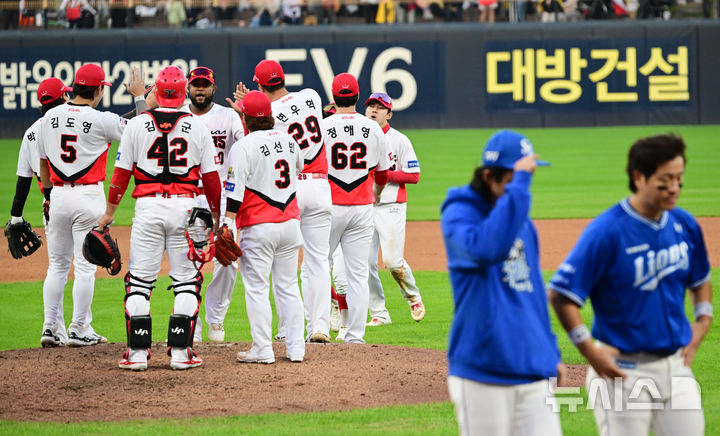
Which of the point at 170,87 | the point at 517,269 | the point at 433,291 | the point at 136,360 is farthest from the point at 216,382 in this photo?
the point at 433,291

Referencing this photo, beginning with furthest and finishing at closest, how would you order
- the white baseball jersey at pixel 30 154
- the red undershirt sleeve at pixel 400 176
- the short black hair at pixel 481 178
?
1. the red undershirt sleeve at pixel 400 176
2. the white baseball jersey at pixel 30 154
3. the short black hair at pixel 481 178

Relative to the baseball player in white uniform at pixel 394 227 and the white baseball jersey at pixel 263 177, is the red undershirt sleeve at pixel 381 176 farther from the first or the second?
the white baseball jersey at pixel 263 177

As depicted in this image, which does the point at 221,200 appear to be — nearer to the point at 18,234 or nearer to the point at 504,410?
the point at 18,234

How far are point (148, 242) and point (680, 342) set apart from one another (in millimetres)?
4314

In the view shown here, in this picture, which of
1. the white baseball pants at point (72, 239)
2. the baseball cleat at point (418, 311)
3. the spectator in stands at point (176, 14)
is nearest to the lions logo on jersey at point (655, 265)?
the white baseball pants at point (72, 239)

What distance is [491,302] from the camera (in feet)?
13.6

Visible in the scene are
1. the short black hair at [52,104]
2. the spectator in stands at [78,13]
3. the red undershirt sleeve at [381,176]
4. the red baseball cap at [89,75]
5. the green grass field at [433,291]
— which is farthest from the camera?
the spectator in stands at [78,13]

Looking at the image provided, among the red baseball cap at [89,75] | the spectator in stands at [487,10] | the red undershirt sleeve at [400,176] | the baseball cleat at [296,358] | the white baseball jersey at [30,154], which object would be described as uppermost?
the spectator in stands at [487,10]

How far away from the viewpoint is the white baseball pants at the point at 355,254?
891cm

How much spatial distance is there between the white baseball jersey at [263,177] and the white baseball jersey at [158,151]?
283 millimetres

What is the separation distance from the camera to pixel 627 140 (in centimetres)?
2645

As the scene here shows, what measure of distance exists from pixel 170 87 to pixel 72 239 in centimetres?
198

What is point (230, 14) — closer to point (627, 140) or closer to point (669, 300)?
point (627, 140)

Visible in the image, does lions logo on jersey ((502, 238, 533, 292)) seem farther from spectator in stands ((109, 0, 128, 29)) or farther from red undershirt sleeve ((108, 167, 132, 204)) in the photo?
spectator in stands ((109, 0, 128, 29))
